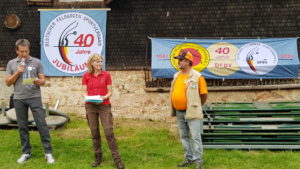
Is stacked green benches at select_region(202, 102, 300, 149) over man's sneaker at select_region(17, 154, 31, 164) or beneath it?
over

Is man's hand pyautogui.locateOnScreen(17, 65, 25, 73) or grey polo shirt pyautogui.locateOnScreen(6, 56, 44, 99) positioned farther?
grey polo shirt pyautogui.locateOnScreen(6, 56, 44, 99)

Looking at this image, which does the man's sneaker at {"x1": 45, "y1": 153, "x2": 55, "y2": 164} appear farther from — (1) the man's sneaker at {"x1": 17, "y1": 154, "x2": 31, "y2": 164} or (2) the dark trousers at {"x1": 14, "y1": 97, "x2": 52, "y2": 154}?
(1) the man's sneaker at {"x1": 17, "y1": 154, "x2": 31, "y2": 164}

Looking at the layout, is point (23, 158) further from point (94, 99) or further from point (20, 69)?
point (94, 99)

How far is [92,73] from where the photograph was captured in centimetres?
551

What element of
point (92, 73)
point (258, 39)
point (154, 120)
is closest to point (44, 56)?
point (154, 120)

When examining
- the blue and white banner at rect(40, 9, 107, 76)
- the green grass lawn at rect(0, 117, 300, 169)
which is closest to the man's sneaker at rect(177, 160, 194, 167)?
the green grass lawn at rect(0, 117, 300, 169)

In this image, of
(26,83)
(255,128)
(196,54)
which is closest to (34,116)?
(26,83)

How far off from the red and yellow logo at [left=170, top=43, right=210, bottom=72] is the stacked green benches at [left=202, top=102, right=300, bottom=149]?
2.43m

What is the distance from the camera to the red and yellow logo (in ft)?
31.5

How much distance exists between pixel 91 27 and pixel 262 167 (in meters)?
6.09

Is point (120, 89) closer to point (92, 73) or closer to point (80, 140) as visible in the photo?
point (80, 140)

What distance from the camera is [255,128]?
665 centimetres

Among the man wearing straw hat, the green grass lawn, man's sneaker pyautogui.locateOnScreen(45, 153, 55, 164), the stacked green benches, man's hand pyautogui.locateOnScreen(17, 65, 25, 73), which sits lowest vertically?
the green grass lawn

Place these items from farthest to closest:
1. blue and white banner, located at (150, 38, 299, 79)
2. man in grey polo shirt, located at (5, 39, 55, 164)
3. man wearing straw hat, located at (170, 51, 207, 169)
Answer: blue and white banner, located at (150, 38, 299, 79) → man in grey polo shirt, located at (5, 39, 55, 164) → man wearing straw hat, located at (170, 51, 207, 169)
